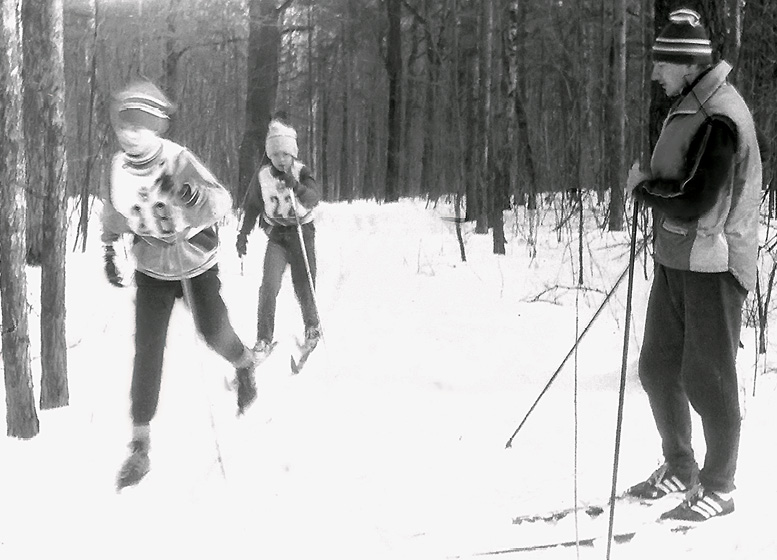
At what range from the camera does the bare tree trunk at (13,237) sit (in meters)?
4.95

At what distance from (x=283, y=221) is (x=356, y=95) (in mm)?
28488

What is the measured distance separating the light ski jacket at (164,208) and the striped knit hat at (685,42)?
2004 millimetres

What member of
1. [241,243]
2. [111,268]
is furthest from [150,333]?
[241,243]

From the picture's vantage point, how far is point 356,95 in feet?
113

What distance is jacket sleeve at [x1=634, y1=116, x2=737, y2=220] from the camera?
3195 millimetres

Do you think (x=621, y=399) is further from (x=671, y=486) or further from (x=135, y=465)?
(x=135, y=465)

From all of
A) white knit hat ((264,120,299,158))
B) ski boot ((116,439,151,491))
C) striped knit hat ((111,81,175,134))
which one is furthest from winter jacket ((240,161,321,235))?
ski boot ((116,439,151,491))

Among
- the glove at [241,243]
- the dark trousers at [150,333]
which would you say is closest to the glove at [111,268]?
the dark trousers at [150,333]

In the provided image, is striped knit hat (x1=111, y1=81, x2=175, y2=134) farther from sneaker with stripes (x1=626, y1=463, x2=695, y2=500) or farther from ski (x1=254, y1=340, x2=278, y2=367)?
sneaker with stripes (x1=626, y1=463, x2=695, y2=500)

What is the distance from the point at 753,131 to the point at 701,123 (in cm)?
21

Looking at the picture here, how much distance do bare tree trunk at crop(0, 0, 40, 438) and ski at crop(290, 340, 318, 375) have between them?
188 centimetres

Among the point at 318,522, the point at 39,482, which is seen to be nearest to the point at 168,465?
the point at 39,482

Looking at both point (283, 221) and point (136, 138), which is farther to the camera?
point (283, 221)

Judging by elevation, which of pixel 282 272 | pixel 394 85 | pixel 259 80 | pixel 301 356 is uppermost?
pixel 394 85
